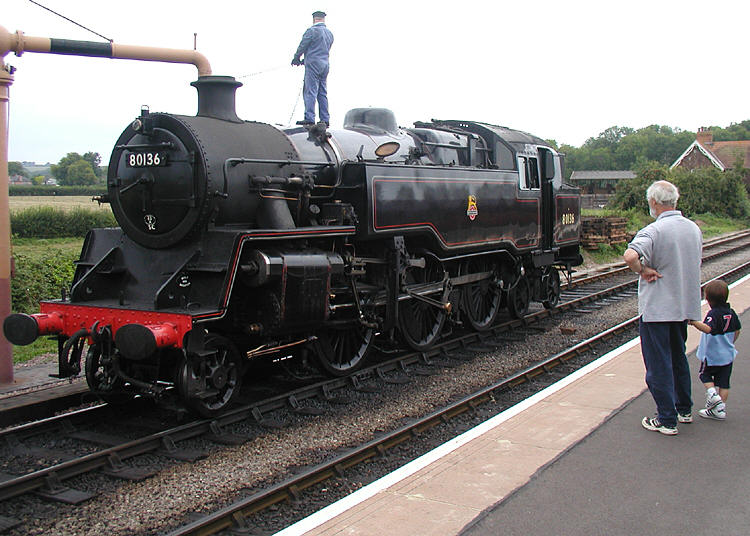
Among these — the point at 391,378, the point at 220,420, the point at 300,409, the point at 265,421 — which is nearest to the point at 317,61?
the point at 391,378

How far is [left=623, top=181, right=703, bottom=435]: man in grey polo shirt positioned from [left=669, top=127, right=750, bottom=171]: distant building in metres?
57.4

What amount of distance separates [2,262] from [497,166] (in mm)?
6834

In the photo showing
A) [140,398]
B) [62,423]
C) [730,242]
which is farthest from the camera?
[730,242]

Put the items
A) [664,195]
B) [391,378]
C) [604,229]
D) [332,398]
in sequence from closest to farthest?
[664,195] < [332,398] < [391,378] < [604,229]

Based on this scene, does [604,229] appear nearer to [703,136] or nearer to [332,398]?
[332,398]

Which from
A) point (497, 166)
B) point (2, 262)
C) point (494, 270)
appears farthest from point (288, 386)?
point (497, 166)

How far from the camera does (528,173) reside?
37.2 ft

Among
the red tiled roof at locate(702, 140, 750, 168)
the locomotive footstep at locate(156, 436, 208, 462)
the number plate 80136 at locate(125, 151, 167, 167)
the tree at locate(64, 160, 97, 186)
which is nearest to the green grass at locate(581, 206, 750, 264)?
the number plate 80136 at locate(125, 151, 167, 167)

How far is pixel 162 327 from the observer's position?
5707 millimetres

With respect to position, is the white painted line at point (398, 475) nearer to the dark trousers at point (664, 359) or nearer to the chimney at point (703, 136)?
the dark trousers at point (664, 359)

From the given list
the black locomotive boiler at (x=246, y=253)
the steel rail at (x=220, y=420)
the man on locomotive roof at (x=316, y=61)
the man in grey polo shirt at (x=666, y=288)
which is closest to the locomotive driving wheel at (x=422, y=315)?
the black locomotive boiler at (x=246, y=253)

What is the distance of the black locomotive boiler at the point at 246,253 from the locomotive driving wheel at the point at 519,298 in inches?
85.1

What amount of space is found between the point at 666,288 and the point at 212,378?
12.2ft

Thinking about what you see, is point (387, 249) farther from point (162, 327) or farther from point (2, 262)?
point (2, 262)
